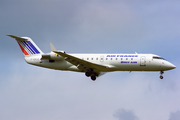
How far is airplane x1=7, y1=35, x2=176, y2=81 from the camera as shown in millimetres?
40938

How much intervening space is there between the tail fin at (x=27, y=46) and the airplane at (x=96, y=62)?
195 millimetres

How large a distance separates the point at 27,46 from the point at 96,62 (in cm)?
1088

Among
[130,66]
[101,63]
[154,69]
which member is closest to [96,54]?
[101,63]

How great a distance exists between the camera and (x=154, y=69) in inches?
1624

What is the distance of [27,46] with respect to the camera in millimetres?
46281

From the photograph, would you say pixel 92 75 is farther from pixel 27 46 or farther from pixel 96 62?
pixel 27 46

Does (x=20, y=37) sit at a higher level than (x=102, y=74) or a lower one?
higher

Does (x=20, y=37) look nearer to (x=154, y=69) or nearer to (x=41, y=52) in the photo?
(x=41, y=52)

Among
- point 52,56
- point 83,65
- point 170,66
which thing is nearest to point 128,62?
point 170,66

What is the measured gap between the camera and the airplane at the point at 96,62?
4094 centimetres

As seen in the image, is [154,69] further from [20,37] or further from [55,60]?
[20,37]

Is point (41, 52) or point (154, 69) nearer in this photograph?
point (154, 69)

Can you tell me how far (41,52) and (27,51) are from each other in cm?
204

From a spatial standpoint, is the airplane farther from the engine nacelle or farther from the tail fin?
the tail fin
